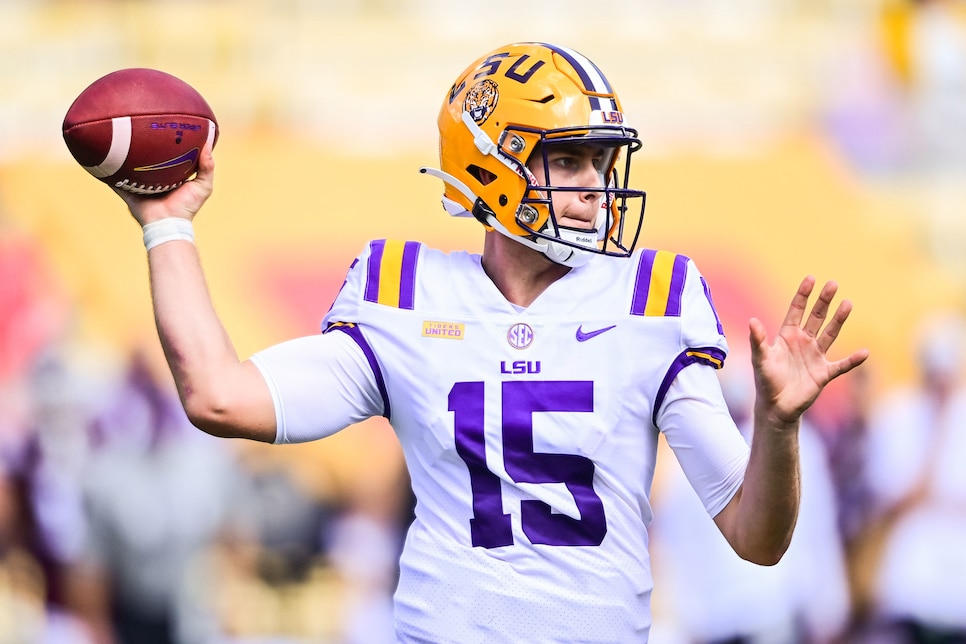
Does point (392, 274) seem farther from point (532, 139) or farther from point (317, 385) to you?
point (532, 139)

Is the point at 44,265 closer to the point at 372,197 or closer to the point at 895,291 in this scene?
the point at 372,197

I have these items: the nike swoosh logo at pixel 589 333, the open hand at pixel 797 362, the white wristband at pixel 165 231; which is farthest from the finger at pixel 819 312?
the white wristband at pixel 165 231

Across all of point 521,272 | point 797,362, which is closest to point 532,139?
point 521,272

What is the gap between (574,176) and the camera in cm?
279

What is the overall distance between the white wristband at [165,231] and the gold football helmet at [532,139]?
0.59m

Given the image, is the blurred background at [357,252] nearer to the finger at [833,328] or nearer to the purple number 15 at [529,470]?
the purple number 15 at [529,470]

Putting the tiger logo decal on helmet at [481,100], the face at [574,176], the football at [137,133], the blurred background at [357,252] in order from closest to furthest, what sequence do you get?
the football at [137,133]
the face at [574,176]
the tiger logo decal on helmet at [481,100]
the blurred background at [357,252]

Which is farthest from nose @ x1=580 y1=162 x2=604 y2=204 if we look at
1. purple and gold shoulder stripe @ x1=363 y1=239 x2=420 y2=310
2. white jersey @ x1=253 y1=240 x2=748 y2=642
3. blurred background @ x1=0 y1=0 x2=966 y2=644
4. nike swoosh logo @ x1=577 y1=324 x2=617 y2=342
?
blurred background @ x1=0 y1=0 x2=966 y2=644

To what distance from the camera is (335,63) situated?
30.1ft

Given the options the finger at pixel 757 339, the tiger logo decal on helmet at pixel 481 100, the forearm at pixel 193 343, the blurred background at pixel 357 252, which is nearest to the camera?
the finger at pixel 757 339

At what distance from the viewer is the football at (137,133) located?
2629 millimetres

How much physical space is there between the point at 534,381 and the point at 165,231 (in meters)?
0.77

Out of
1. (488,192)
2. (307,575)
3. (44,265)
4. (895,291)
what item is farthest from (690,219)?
(488,192)

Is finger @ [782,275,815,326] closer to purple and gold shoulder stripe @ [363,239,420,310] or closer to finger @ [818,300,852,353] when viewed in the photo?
finger @ [818,300,852,353]
